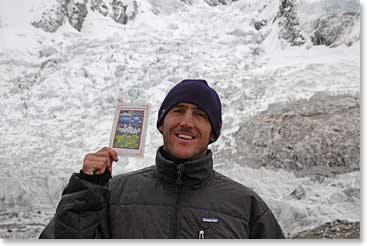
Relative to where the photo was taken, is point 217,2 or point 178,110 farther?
point 217,2

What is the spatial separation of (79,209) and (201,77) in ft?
2.48

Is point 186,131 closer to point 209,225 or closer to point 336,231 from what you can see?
point 209,225

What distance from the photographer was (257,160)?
1.44m

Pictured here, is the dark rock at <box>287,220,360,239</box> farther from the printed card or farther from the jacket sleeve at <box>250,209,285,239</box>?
the printed card

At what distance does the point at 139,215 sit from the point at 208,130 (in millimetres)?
288

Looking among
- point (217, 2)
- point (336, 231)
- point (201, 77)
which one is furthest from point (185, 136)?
point (217, 2)

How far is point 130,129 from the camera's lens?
4.65ft

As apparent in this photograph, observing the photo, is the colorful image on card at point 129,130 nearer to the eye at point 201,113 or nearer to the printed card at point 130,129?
the printed card at point 130,129

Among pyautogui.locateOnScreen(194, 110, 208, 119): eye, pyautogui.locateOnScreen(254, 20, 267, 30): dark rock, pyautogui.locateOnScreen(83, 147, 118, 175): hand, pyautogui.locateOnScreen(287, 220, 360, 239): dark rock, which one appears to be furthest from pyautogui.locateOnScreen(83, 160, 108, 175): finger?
pyautogui.locateOnScreen(254, 20, 267, 30): dark rock

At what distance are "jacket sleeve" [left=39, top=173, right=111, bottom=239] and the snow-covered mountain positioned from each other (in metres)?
0.49

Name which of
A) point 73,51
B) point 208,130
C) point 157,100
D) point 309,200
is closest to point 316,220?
point 309,200

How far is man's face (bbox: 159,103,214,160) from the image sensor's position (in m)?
1.09

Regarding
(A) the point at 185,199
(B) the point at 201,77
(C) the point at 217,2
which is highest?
(C) the point at 217,2

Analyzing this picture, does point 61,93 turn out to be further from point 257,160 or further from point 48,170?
point 257,160
